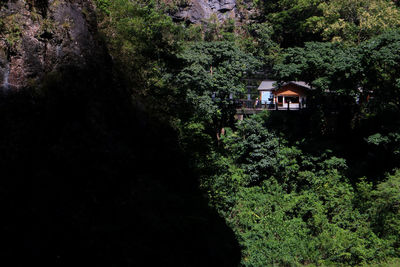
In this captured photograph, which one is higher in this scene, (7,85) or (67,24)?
(67,24)

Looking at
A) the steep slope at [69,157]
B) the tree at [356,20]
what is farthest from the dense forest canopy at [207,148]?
the tree at [356,20]

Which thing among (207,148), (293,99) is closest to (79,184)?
(207,148)

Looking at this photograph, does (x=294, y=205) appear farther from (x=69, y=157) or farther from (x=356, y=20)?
(x=356, y=20)

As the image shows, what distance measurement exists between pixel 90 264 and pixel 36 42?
471 centimetres

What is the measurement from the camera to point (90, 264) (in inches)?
267

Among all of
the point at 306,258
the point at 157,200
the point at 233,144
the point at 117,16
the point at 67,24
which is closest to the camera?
the point at 67,24

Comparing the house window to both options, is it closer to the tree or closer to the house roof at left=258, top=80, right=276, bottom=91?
the house roof at left=258, top=80, right=276, bottom=91

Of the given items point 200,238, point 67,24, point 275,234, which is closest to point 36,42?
point 67,24

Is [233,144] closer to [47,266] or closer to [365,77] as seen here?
[365,77]

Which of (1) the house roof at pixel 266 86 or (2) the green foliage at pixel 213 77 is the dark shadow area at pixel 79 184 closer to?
(2) the green foliage at pixel 213 77

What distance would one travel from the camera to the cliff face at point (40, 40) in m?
Answer: 6.81

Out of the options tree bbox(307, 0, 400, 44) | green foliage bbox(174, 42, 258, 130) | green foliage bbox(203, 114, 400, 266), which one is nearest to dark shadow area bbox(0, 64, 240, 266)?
green foliage bbox(203, 114, 400, 266)

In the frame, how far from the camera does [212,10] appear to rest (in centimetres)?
4791

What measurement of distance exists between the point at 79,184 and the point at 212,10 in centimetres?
4485
